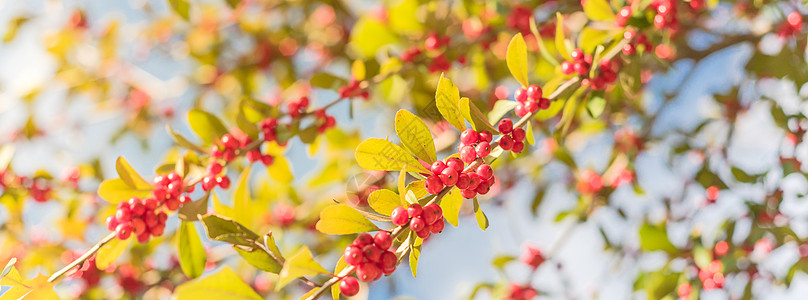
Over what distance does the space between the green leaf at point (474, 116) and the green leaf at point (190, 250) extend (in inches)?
33.4

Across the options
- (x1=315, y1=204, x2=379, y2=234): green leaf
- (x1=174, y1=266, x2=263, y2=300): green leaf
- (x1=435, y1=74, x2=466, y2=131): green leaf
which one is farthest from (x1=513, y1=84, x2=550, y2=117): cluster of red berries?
(x1=174, y1=266, x2=263, y2=300): green leaf

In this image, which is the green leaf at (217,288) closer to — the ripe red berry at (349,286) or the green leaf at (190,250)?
the ripe red berry at (349,286)

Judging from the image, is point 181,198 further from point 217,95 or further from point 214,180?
point 217,95

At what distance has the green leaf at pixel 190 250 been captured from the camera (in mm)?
1444

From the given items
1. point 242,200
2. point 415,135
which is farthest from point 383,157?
point 242,200

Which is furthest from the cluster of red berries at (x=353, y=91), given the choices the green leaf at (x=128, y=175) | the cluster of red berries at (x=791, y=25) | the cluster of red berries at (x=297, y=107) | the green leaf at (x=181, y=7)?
the cluster of red berries at (x=791, y=25)

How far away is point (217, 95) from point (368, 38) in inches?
63.1

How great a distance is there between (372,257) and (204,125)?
78 cm

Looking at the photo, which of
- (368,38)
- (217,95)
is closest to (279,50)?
(217,95)

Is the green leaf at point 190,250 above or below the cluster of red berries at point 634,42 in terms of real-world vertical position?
below

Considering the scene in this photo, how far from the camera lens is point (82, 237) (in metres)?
2.37

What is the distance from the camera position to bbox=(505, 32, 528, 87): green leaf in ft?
4.06

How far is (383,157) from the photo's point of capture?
3.54ft

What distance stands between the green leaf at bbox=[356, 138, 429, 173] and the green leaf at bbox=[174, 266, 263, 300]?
1.06 feet
